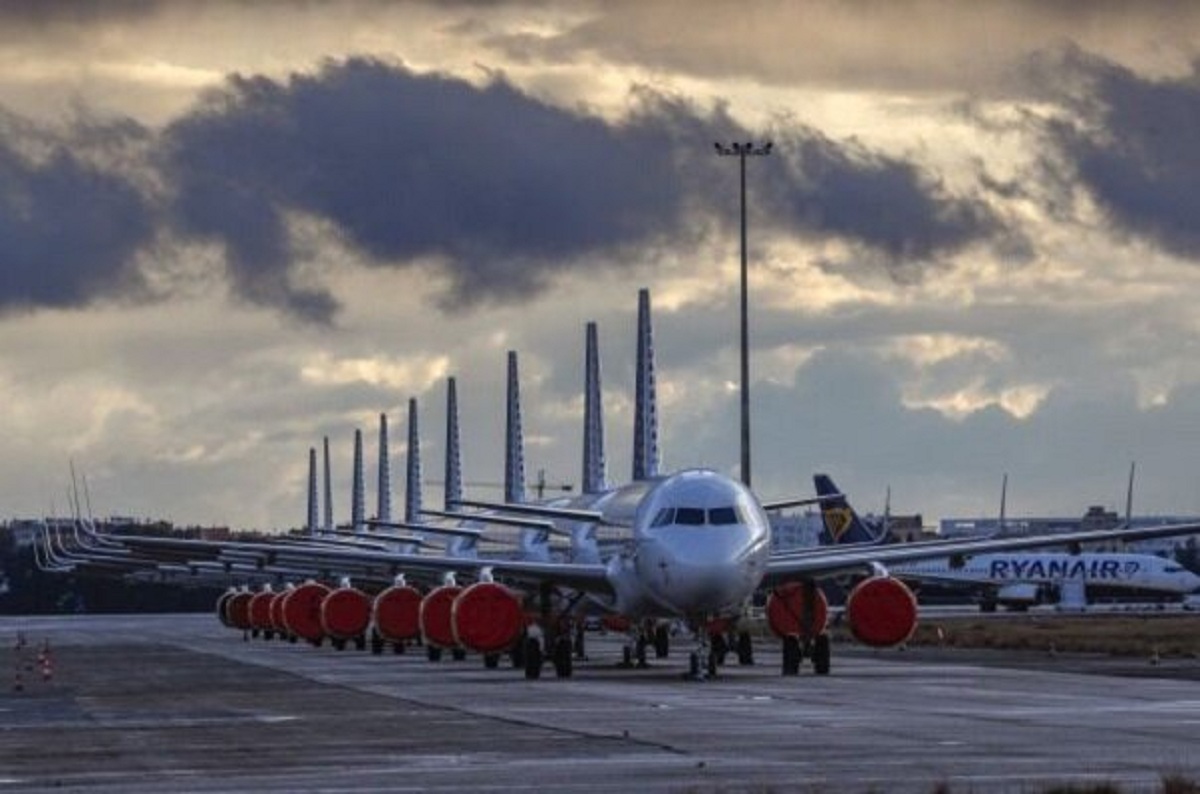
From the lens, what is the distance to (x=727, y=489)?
56031 mm

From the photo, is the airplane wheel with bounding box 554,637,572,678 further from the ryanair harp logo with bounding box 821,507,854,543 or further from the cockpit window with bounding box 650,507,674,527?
the ryanair harp logo with bounding box 821,507,854,543

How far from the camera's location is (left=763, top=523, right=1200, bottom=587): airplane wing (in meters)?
58.7

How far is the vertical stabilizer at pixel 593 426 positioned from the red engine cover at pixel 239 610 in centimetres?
2662

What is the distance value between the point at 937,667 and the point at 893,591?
569 cm

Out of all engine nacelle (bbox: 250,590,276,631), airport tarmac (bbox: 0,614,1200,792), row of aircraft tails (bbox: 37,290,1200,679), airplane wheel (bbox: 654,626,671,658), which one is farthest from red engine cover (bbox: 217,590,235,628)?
airport tarmac (bbox: 0,614,1200,792)

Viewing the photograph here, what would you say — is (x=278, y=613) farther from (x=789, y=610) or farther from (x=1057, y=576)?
(x=1057, y=576)

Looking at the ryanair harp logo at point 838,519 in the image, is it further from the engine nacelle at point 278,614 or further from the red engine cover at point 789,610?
the red engine cover at point 789,610

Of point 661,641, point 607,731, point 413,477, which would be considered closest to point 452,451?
point 413,477

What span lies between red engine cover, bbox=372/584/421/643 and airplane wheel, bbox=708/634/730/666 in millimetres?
12871

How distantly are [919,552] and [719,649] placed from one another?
17.1 ft

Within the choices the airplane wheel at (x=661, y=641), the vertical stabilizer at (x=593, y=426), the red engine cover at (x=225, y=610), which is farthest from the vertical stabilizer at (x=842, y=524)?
the airplane wheel at (x=661, y=641)

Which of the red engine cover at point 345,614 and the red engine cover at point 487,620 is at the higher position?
Result: the red engine cover at point 345,614

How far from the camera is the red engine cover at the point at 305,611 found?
102m

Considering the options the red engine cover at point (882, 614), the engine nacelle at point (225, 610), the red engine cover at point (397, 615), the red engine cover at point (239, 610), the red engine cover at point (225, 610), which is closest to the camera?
the red engine cover at point (882, 614)
